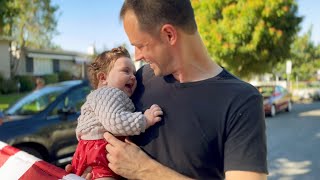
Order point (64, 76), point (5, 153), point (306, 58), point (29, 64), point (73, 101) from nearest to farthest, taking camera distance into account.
Answer: point (5, 153) → point (73, 101) → point (29, 64) → point (64, 76) → point (306, 58)

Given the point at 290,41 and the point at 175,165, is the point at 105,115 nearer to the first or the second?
the point at 175,165

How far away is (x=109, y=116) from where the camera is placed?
6.79 ft

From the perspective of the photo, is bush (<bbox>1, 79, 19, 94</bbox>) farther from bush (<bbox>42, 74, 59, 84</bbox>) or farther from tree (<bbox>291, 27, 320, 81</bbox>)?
tree (<bbox>291, 27, 320, 81</bbox>)

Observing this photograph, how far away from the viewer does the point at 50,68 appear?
139 ft

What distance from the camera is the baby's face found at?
7.37 feet

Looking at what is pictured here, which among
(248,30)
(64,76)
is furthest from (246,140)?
(64,76)

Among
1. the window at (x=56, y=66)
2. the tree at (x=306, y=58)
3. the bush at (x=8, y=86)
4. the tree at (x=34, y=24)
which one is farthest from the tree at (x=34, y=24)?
the tree at (x=306, y=58)

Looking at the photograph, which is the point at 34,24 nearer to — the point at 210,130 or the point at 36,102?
the point at 36,102

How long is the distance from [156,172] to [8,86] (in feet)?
111

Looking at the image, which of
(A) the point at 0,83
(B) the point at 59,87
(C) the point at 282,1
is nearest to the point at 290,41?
(C) the point at 282,1

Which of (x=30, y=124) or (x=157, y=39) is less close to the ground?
(x=157, y=39)

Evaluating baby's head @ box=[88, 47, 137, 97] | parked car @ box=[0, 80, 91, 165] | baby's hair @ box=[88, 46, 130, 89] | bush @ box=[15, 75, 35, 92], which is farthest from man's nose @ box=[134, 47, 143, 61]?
bush @ box=[15, 75, 35, 92]

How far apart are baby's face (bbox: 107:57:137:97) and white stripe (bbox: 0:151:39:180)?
64 centimetres

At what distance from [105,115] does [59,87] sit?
19.9 ft
